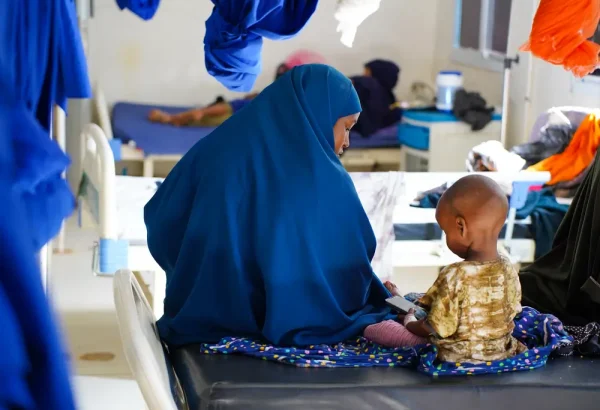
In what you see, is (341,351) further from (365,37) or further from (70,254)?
(365,37)

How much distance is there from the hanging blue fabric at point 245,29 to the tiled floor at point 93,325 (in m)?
0.88

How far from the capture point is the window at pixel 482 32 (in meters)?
6.19

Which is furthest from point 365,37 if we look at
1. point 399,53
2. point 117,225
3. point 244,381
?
point 244,381

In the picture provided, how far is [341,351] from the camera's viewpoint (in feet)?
7.01

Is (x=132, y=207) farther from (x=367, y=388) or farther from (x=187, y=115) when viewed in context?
(x=187, y=115)

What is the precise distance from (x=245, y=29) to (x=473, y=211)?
1016 mm

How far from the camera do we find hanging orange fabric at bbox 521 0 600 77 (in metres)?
2.70

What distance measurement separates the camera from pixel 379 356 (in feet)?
6.87

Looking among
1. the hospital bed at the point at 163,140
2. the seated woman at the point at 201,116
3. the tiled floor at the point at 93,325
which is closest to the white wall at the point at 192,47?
the hospital bed at the point at 163,140

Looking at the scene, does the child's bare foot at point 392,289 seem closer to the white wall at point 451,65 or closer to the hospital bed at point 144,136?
the hospital bed at point 144,136

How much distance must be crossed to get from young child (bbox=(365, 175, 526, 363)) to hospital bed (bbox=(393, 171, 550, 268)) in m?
1.57

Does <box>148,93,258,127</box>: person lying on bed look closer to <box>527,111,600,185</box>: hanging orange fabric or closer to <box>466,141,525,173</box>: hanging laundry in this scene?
<box>466,141,525,173</box>: hanging laundry

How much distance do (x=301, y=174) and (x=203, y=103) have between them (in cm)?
516

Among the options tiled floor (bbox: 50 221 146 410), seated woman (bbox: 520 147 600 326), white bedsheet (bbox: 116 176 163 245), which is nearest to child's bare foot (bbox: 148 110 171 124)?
tiled floor (bbox: 50 221 146 410)
